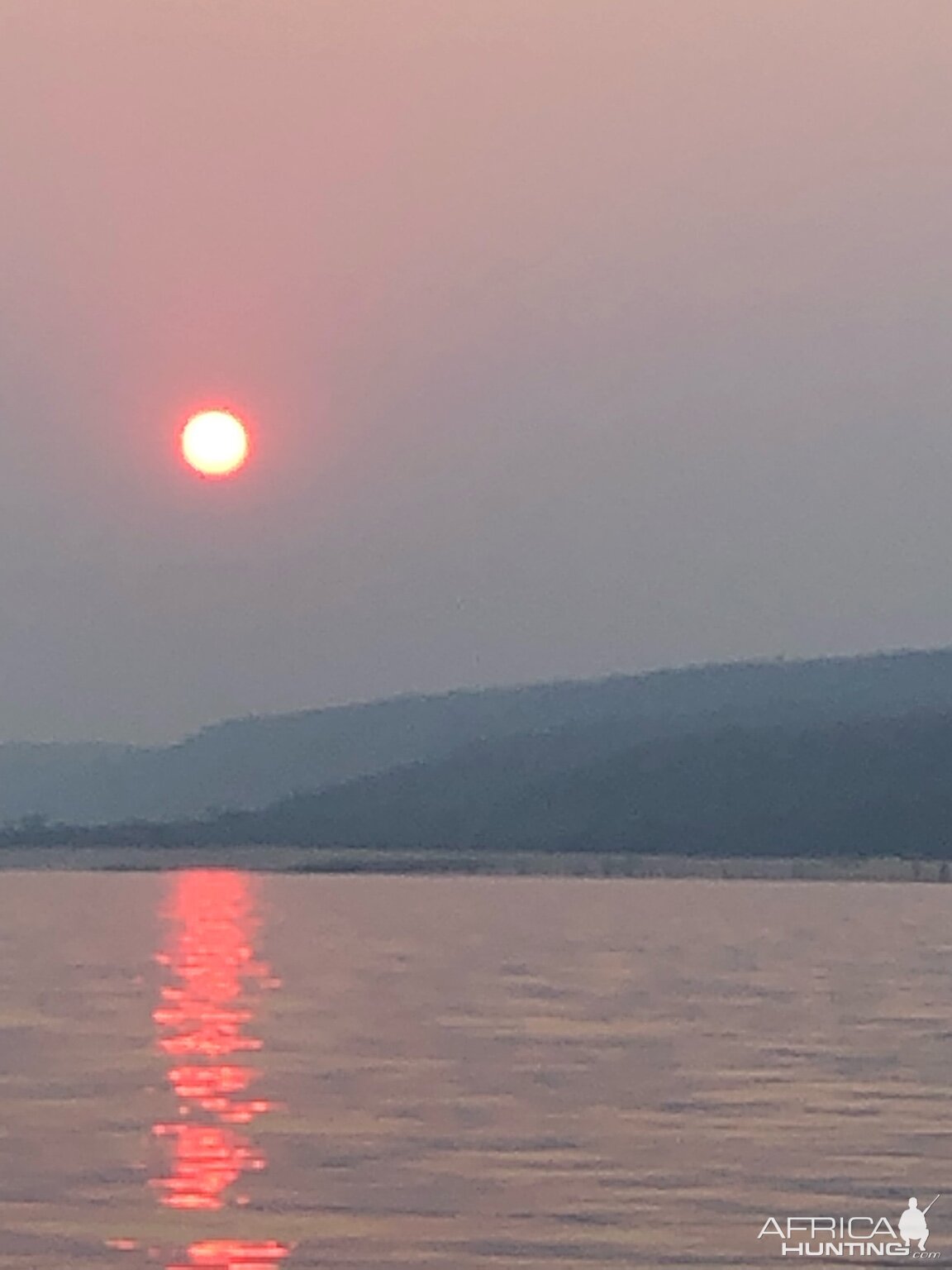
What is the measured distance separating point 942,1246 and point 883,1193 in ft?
8.93

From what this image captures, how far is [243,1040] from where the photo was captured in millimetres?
39969

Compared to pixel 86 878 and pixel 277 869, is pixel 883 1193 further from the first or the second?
pixel 277 869

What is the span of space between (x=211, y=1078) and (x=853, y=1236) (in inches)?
485

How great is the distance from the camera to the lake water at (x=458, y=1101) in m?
23.9

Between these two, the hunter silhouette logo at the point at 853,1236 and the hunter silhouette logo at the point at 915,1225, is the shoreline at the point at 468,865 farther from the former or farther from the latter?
the hunter silhouette logo at the point at 853,1236

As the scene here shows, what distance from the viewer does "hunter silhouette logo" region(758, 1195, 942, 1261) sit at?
911 inches

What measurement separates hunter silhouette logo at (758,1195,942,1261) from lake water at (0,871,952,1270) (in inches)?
8.4

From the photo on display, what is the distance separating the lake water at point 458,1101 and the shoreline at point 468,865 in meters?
105

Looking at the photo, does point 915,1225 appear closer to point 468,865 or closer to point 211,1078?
point 211,1078

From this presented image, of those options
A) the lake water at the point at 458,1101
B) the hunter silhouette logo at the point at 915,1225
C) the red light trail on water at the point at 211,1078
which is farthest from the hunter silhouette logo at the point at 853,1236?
the red light trail on water at the point at 211,1078

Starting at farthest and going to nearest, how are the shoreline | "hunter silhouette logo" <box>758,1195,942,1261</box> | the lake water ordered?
the shoreline < the lake water < "hunter silhouette logo" <box>758,1195,942,1261</box>

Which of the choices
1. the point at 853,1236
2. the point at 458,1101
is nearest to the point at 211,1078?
the point at 458,1101

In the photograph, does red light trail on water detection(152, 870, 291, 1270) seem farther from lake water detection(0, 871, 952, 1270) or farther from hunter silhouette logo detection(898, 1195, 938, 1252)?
hunter silhouette logo detection(898, 1195, 938, 1252)

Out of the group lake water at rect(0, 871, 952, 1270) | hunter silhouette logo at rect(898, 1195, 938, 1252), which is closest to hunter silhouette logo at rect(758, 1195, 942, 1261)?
hunter silhouette logo at rect(898, 1195, 938, 1252)
